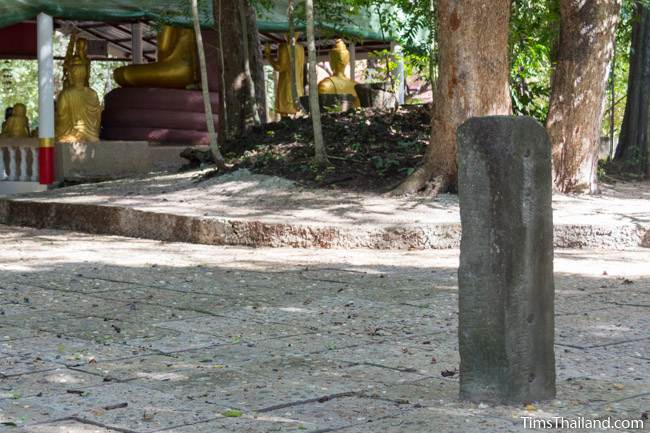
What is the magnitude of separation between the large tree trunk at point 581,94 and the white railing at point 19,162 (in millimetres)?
8611

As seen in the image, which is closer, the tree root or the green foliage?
the tree root

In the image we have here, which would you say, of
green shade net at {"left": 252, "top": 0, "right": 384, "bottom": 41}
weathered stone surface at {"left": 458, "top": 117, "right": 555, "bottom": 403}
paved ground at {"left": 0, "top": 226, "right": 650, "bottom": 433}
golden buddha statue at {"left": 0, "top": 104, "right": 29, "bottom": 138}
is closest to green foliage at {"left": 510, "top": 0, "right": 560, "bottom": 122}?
green shade net at {"left": 252, "top": 0, "right": 384, "bottom": 41}

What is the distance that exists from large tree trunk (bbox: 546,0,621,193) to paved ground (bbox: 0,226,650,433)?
8.52 feet

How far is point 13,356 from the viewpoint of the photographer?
4848 millimetres

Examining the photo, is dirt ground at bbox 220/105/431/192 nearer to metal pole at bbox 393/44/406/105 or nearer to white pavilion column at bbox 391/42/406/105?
white pavilion column at bbox 391/42/406/105

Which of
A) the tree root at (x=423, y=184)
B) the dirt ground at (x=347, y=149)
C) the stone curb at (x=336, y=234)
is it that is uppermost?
the dirt ground at (x=347, y=149)

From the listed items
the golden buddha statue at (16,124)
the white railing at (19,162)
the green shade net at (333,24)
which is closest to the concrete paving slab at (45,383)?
the green shade net at (333,24)

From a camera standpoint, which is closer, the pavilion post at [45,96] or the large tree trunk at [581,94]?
the large tree trunk at [581,94]

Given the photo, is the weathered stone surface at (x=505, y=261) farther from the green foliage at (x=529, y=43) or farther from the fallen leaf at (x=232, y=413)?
the green foliage at (x=529, y=43)

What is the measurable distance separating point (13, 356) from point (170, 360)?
0.69m

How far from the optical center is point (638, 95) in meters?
15.9

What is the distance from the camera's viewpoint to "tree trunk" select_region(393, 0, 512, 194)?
10.1 metres

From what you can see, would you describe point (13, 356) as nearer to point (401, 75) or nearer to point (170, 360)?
point (170, 360)

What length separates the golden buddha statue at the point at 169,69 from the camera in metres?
18.3
